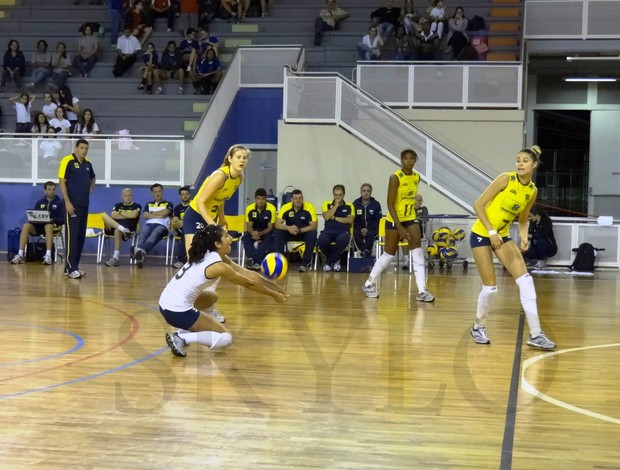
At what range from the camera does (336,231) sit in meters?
17.4

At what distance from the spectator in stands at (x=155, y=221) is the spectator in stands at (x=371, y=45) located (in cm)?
663

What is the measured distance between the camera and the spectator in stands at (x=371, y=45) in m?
22.1

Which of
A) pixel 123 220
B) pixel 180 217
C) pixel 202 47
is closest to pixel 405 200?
pixel 180 217

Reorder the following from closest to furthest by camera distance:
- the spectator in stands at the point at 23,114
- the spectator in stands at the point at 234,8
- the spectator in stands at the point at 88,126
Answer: the spectator in stands at the point at 88,126
the spectator in stands at the point at 23,114
the spectator in stands at the point at 234,8

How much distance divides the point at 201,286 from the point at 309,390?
1.68 meters

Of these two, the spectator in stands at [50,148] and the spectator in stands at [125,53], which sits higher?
the spectator in stands at [125,53]

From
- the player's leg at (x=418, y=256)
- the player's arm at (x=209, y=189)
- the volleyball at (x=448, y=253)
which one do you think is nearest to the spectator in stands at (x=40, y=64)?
the volleyball at (x=448, y=253)

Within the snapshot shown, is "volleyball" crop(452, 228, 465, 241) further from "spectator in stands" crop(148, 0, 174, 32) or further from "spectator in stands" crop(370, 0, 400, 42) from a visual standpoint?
"spectator in stands" crop(148, 0, 174, 32)

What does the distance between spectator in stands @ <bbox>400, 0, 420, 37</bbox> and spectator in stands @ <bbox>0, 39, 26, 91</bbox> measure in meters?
9.27

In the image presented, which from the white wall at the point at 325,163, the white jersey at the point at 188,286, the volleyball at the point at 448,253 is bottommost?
the volleyball at the point at 448,253

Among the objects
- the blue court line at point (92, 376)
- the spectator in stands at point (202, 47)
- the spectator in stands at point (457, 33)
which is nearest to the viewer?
the blue court line at point (92, 376)

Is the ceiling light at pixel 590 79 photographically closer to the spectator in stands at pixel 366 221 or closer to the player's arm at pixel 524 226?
the spectator in stands at pixel 366 221

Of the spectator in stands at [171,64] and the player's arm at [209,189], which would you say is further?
the spectator in stands at [171,64]

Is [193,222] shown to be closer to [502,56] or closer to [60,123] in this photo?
[60,123]
